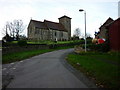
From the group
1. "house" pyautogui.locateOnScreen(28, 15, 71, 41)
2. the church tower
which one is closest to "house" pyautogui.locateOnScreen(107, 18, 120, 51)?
"house" pyautogui.locateOnScreen(28, 15, 71, 41)

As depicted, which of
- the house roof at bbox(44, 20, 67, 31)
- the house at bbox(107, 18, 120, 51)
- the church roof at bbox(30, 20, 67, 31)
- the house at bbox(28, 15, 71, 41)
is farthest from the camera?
the house roof at bbox(44, 20, 67, 31)

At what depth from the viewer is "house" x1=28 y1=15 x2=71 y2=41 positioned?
74750 millimetres

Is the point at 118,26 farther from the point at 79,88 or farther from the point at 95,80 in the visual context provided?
the point at 79,88

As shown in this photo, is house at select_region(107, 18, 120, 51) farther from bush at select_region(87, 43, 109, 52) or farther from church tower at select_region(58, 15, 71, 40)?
church tower at select_region(58, 15, 71, 40)

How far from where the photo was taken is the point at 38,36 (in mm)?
75062

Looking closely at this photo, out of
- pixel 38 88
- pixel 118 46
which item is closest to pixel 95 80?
pixel 38 88

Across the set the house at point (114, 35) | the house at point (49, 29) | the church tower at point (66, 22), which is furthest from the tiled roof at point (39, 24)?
the house at point (114, 35)

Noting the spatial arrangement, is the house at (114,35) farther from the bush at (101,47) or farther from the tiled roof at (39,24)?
the tiled roof at (39,24)

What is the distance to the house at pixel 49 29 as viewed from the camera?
7475 centimetres

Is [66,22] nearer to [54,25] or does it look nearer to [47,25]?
[54,25]

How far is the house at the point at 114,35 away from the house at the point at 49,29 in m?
43.3

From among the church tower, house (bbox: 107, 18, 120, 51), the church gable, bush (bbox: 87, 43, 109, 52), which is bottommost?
bush (bbox: 87, 43, 109, 52)

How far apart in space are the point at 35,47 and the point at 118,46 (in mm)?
21259

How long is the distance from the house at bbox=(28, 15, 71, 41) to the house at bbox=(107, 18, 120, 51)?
4330 cm
